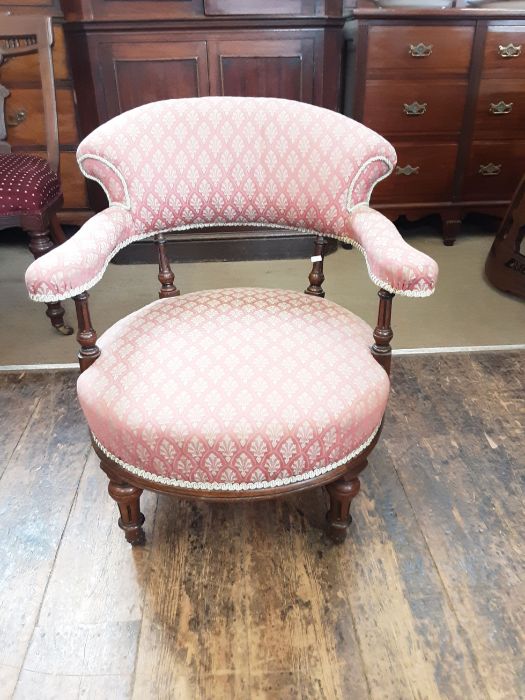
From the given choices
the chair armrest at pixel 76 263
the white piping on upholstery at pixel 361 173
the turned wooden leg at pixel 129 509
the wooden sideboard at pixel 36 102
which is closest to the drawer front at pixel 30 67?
the wooden sideboard at pixel 36 102

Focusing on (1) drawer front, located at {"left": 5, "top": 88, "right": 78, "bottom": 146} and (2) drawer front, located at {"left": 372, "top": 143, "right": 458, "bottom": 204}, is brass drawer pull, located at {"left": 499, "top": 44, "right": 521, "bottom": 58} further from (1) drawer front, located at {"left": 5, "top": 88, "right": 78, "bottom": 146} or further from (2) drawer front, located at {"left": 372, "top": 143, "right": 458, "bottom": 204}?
(1) drawer front, located at {"left": 5, "top": 88, "right": 78, "bottom": 146}

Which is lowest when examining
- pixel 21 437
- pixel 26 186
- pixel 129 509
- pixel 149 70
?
pixel 21 437

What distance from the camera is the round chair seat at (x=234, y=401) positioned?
1.06 meters

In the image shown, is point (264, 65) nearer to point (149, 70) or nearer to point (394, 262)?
point (149, 70)

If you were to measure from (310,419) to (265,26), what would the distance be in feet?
6.76

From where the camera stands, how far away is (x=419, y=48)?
2.67 meters

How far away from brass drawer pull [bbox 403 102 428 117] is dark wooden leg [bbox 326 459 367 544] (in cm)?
213

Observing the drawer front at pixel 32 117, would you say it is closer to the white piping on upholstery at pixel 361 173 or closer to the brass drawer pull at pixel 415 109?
the brass drawer pull at pixel 415 109

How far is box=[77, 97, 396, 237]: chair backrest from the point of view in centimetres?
133

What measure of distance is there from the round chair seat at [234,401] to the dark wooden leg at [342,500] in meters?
0.08

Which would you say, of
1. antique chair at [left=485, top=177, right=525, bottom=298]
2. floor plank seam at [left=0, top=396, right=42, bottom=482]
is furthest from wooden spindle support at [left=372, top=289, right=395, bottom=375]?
antique chair at [left=485, top=177, right=525, bottom=298]

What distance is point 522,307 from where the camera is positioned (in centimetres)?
244

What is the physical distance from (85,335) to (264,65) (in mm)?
1865

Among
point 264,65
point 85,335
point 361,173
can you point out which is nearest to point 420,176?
point 264,65
